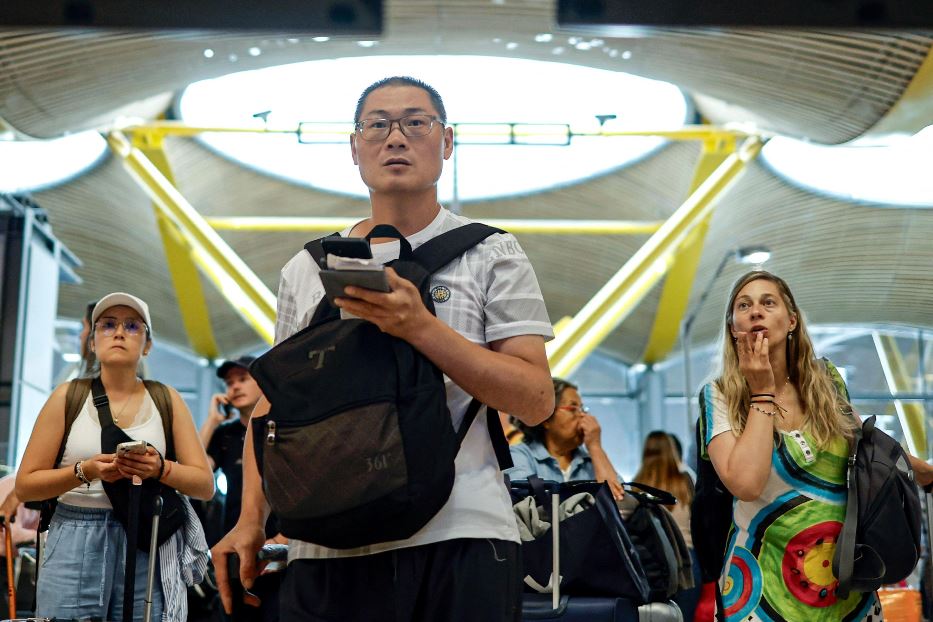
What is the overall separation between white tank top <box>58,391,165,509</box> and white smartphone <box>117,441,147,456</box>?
1.00ft

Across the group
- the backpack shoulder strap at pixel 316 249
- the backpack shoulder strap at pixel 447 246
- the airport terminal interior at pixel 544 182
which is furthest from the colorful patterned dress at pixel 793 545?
the airport terminal interior at pixel 544 182

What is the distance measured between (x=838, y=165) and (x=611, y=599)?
726 inches

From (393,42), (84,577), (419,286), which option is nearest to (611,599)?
(84,577)

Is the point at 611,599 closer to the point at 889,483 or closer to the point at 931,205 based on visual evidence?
the point at 889,483

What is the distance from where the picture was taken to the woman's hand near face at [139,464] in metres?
4.28

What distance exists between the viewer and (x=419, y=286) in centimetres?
221

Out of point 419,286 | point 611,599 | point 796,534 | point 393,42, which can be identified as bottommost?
point 611,599

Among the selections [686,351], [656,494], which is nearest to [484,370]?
[656,494]

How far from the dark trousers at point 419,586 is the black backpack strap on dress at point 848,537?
64.8 inches

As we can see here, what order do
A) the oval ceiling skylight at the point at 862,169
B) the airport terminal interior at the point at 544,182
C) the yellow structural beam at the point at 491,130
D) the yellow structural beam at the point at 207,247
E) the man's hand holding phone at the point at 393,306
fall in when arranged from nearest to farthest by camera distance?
the man's hand holding phone at the point at 393,306, the airport terminal interior at the point at 544,182, the oval ceiling skylight at the point at 862,169, the yellow structural beam at the point at 491,130, the yellow structural beam at the point at 207,247

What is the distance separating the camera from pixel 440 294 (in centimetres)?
229

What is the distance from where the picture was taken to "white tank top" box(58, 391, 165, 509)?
14.9ft

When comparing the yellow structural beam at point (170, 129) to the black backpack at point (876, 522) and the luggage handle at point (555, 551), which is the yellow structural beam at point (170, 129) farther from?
the black backpack at point (876, 522)


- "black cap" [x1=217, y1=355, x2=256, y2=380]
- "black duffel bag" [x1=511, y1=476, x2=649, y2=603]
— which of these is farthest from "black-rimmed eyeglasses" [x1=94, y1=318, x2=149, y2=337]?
"black cap" [x1=217, y1=355, x2=256, y2=380]
